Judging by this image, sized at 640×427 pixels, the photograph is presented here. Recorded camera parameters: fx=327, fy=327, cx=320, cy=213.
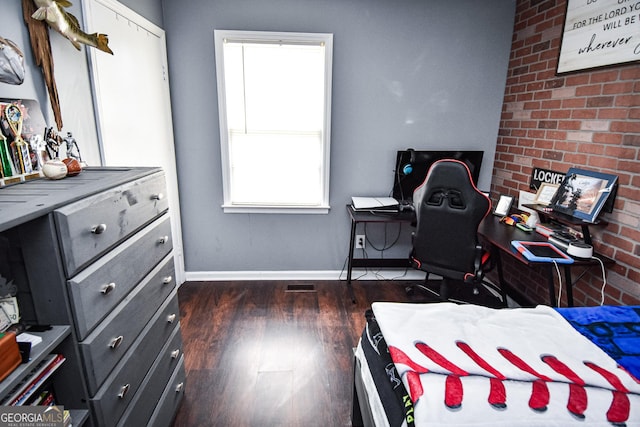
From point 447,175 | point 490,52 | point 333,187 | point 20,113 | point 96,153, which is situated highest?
point 490,52

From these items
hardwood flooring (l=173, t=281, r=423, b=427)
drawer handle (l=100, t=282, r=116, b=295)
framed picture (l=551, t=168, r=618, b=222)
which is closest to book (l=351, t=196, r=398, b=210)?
hardwood flooring (l=173, t=281, r=423, b=427)

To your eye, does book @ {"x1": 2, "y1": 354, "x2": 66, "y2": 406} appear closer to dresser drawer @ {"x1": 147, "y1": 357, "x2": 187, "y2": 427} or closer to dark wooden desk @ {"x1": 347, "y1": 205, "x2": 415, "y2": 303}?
dresser drawer @ {"x1": 147, "y1": 357, "x2": 187, "y2": 427}

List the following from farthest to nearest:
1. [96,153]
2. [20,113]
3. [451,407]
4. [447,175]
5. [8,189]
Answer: [447,175]
[96,153]
[20,113]
[8,189]
[451,407]

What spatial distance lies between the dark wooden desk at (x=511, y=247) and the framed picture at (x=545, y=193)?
250 millimetres

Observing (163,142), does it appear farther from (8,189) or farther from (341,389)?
(341,389)

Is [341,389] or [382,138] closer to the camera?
[341,389]

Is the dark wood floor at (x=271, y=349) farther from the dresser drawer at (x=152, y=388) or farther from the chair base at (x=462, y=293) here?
the dresser drawer at (x=152, y=388)

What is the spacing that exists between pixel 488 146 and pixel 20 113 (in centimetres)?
339

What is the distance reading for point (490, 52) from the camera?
116 inches

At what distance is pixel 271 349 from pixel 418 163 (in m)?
2.02

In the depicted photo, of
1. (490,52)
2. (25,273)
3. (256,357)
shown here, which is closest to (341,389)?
(256,357)

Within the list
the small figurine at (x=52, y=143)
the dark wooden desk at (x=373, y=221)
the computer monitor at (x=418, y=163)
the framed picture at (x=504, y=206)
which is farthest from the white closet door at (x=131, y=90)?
the framed picture at (x=504, y=206)

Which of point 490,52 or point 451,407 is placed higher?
point 490,52

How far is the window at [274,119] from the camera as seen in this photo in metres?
2.80
